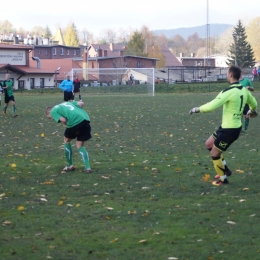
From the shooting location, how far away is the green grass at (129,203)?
6.47 m

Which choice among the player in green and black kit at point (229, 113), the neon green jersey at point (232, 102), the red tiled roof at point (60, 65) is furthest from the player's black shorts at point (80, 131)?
the red tiled roof at point (60, 65)

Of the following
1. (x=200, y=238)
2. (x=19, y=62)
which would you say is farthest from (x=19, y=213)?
(x=19, y=62)

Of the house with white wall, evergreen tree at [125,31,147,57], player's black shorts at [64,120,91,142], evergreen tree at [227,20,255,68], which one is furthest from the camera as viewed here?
evergreen tree at [125,31,147,57]

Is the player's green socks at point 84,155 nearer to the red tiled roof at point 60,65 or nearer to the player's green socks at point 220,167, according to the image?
the player's green socks at point 220,167

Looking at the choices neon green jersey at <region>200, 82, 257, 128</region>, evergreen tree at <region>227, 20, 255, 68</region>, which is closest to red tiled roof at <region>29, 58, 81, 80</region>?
evergreen tree at <region>227, 20, 255, 68</region>

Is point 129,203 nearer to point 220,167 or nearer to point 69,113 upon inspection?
point 220,167

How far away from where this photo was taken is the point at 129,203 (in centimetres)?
860

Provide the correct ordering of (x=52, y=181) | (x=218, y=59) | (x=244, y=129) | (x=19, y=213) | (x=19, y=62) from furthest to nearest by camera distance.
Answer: (x=218, y=59) → (x=19, y=62) → (x=244, y=129) → (x=52, y=181) → (x=19, y=213)

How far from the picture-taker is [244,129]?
18797 mm

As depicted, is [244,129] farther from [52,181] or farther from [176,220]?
[176,220]

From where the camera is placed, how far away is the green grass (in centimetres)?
647

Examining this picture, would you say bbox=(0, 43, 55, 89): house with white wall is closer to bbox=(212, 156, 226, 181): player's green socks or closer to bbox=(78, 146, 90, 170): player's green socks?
bbox=(78, 146, 90, 170): player's green socks

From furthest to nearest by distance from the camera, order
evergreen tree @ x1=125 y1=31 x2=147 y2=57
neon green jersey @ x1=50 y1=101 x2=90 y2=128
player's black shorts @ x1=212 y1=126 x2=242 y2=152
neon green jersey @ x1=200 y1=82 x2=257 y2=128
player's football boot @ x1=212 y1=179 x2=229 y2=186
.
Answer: evergreen tree @ x1=125 y1=31 x2=147 y2=57 < neon green jersey @ x1=50 y1=101 x2=90 y2=128 < player's football boot @ x1=212 y1=179 x2=229 y2=186 < player's black shorts @ x1=212 y1=126 x2=242 y2=152 < neon green jersey @ x1=200 y1=82 x2=257 y2=128

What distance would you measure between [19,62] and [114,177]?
67.5 metres
